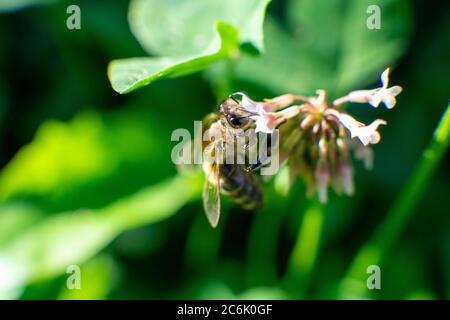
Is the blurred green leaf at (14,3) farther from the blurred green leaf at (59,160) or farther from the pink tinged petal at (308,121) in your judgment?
the pink tinged petal at (308,121)

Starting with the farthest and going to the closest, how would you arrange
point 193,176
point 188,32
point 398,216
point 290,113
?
1. point 193,176
2. point 188,32
3. point 398,216
4. point 290,113

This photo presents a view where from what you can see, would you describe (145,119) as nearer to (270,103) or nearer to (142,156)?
(142,156)

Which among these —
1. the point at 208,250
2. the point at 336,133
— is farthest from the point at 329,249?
the point at 336,133

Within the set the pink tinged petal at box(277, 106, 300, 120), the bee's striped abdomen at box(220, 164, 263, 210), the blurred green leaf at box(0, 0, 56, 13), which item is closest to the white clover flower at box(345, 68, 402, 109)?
the pink tinged petal at box(277, 106, 300, 120)

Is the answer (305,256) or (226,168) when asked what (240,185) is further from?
(305,256)

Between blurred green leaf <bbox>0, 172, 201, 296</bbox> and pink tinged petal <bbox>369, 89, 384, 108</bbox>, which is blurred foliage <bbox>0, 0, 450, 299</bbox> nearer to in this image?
blurred green leaf <bbox>0, 172, 201, 296</bbox>

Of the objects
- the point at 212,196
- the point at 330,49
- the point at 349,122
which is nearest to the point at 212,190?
the point at 212,196
